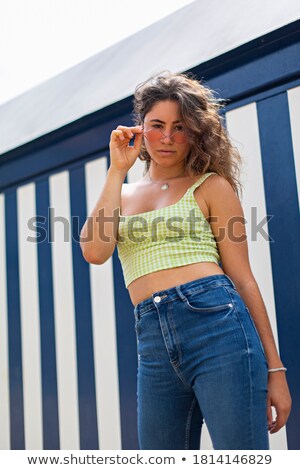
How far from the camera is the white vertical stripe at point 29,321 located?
120 inches

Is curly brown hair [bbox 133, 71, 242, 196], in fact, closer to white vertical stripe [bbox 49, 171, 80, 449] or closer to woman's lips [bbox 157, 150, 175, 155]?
woman's lips [bbox 157, 150, 175, 155]

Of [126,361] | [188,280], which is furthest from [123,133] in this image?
[126,361]

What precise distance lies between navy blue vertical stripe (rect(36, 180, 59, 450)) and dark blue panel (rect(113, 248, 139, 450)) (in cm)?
42

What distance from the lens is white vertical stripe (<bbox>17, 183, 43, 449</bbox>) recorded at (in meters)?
3.04

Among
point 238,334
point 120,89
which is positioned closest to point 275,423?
point 238,334

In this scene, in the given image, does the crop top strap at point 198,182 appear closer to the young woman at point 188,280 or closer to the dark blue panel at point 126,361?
the young woman at point 188,280

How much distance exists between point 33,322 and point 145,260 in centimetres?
160

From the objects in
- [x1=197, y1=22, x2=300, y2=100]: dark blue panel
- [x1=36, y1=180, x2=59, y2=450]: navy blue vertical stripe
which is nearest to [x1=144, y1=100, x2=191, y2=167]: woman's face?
[x1=197, y1=22, x2=300, y2=100]: dark blue panel

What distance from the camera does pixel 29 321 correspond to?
3100 mm

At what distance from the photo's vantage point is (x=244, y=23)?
2.19 metres

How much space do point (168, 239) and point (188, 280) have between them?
119mm

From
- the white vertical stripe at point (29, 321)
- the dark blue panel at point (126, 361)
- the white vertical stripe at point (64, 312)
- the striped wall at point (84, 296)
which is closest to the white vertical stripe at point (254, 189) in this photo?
the striped wall at point (84, 296)

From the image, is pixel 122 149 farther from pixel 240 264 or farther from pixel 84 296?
pixel 84 296
